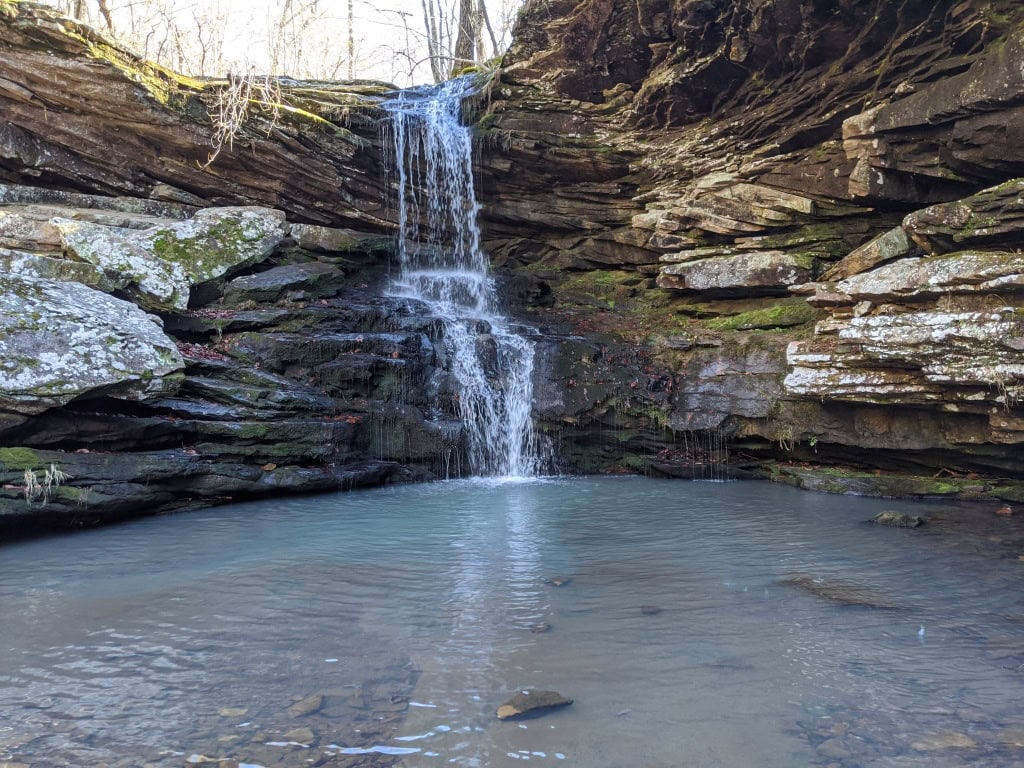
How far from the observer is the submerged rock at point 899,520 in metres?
8.45

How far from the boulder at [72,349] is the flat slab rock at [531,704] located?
6912 mm

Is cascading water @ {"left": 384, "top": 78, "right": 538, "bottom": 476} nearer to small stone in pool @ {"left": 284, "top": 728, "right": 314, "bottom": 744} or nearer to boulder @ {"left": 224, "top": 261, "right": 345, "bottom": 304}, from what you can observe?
boulder @ {"left": 224, "top": 261, "right": 345, "bottom": 304}

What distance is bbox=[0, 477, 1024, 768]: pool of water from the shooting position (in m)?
3.60

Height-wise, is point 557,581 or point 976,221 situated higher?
point 976,221

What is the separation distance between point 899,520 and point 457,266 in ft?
39.2

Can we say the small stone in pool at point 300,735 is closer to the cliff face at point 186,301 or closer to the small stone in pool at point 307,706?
the small stone in pool at point 307,706

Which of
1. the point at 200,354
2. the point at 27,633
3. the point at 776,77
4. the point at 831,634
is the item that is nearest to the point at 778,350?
the point at 776,77

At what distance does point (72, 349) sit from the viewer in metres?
8.52

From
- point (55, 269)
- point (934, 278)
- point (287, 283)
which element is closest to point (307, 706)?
point (934, 278)

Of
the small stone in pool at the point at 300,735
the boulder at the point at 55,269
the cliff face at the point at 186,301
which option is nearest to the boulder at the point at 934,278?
the cliff face at the point at 186,301

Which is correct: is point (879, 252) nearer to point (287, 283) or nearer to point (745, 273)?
point (745, 273)

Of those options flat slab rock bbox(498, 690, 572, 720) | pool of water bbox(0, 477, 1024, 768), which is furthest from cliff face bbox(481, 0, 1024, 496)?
flat slab rock bbox(498, 690, 572, 720)

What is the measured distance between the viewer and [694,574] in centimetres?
650

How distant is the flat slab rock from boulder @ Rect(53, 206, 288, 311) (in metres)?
10.4
